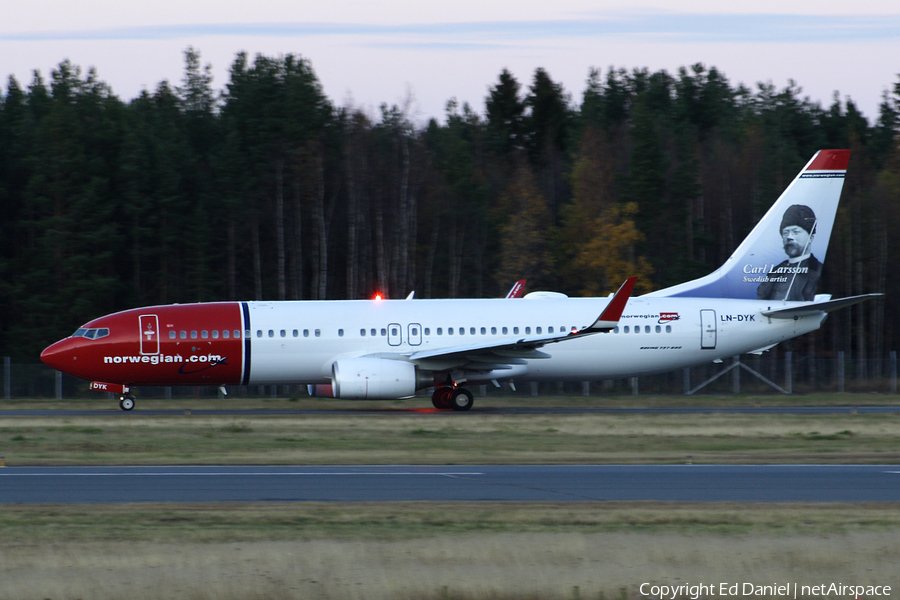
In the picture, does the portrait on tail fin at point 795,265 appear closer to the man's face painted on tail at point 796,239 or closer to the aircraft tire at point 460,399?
the man's face painted on tail at point 796,239

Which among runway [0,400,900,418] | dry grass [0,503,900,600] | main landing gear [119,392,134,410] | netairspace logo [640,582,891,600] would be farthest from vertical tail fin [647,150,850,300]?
netairspace logo [640,582,891,600]

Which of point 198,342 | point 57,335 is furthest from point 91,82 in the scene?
point 198,342

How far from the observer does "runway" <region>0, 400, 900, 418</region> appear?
28.0 m

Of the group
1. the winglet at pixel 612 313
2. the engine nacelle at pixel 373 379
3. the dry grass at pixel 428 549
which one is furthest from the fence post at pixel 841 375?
the dry grass at pixel 428 549

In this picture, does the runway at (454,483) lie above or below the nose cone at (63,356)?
below

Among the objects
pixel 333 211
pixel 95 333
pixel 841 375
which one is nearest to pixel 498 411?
pixel 95 333

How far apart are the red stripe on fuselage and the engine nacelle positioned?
3.27 metres

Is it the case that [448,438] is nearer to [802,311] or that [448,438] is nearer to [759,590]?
[802,311]

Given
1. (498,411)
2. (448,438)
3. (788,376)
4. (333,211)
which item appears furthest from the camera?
(333,211)

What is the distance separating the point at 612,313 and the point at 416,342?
5.57 meters

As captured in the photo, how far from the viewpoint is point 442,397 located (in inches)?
1137

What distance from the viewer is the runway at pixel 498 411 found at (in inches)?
1102

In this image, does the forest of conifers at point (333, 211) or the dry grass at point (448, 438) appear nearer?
the dry grass at point (448, 438)

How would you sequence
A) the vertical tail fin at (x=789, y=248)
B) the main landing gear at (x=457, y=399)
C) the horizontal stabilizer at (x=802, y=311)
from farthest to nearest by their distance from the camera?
the vertical tail fin at (x=789, y=248), the horizontal stabilizer at (x=802, y=311), the main landing gear at (x=457, y=399)
